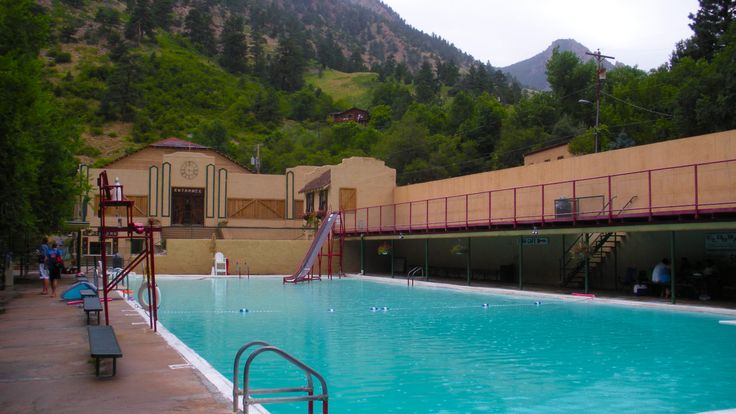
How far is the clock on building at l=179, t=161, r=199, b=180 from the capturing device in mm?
48875

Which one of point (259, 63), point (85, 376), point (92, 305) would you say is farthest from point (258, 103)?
point (85, 376)

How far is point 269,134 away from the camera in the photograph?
104312mm

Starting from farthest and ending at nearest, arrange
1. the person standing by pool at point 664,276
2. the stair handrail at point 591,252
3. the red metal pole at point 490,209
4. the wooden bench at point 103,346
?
1. the red metal pole at point 490,209
2. the stair handrail at point 591,252
3. the person standing by pool at point 664,276
4. the wooden bench at point 103,346

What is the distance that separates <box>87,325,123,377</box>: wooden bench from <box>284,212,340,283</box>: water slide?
22.1 meters

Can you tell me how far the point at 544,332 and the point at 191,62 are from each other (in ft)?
411

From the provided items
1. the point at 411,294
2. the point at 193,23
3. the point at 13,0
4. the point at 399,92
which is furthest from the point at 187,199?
the point at 193,23

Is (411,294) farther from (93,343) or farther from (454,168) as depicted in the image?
(454,168)

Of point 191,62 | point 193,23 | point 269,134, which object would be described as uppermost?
point 193,23

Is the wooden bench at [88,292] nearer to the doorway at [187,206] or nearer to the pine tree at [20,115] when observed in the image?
the pine tree at [20,115]

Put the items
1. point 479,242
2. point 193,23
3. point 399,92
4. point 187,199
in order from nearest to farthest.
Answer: point 479,242 < point 187,199 < point 399,92 < point 193,23

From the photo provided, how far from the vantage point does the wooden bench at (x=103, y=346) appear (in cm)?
800

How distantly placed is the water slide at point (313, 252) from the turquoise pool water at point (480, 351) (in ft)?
33.0

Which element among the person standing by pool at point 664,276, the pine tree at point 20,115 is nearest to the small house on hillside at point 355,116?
the pine tree at point 20,115

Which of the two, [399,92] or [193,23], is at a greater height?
[193,23]
